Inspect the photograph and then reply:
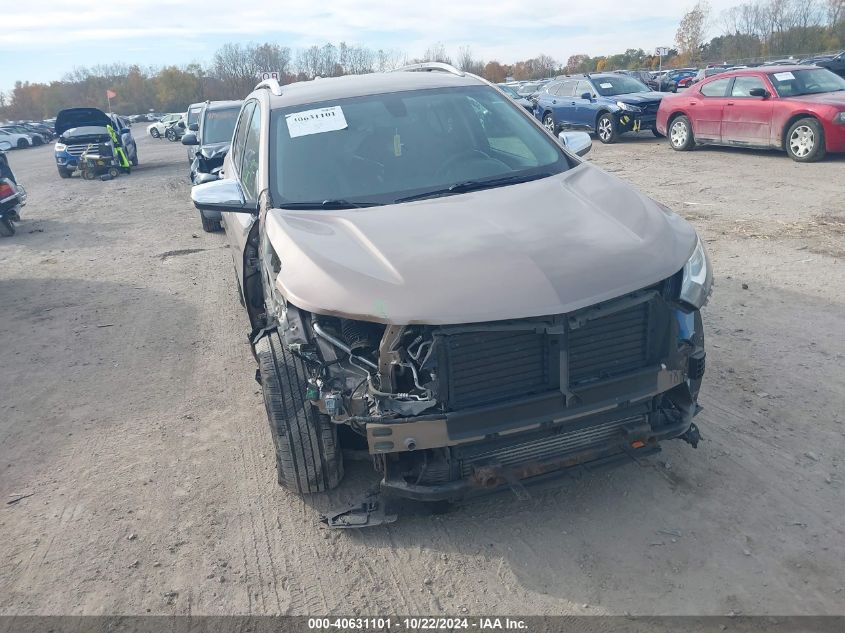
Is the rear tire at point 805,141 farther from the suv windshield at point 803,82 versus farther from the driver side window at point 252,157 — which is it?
the driver side window at point 252,157

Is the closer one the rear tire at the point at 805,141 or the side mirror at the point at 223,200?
the side mirror at the point at 223,200

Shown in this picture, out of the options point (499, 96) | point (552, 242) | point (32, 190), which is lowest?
point (32, 190)

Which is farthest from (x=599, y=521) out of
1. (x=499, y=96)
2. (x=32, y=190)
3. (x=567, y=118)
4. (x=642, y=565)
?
(x=32, y=190)

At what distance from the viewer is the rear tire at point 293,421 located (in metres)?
3.30

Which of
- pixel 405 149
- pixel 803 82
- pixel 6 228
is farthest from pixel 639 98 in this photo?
pixel 405 149

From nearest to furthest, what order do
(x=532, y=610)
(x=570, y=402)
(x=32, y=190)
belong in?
(x=532, y=610), (x=570, y=402), (x=32, y=190)

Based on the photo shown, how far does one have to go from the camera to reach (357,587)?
3.02m

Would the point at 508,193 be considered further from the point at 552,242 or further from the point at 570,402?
the point at 570,402

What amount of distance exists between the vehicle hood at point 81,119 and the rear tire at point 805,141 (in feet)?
59.1

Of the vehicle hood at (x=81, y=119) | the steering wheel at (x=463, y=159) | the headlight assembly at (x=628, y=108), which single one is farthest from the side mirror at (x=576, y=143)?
the vehicle hood at (x=81, y=119)

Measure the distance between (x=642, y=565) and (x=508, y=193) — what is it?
6.45 feet

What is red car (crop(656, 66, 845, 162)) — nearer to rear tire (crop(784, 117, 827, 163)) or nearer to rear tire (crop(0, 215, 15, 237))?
rear tire (crop(784, 117, 827, 163))

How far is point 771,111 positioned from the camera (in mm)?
12086

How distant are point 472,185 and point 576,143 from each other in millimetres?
1300
